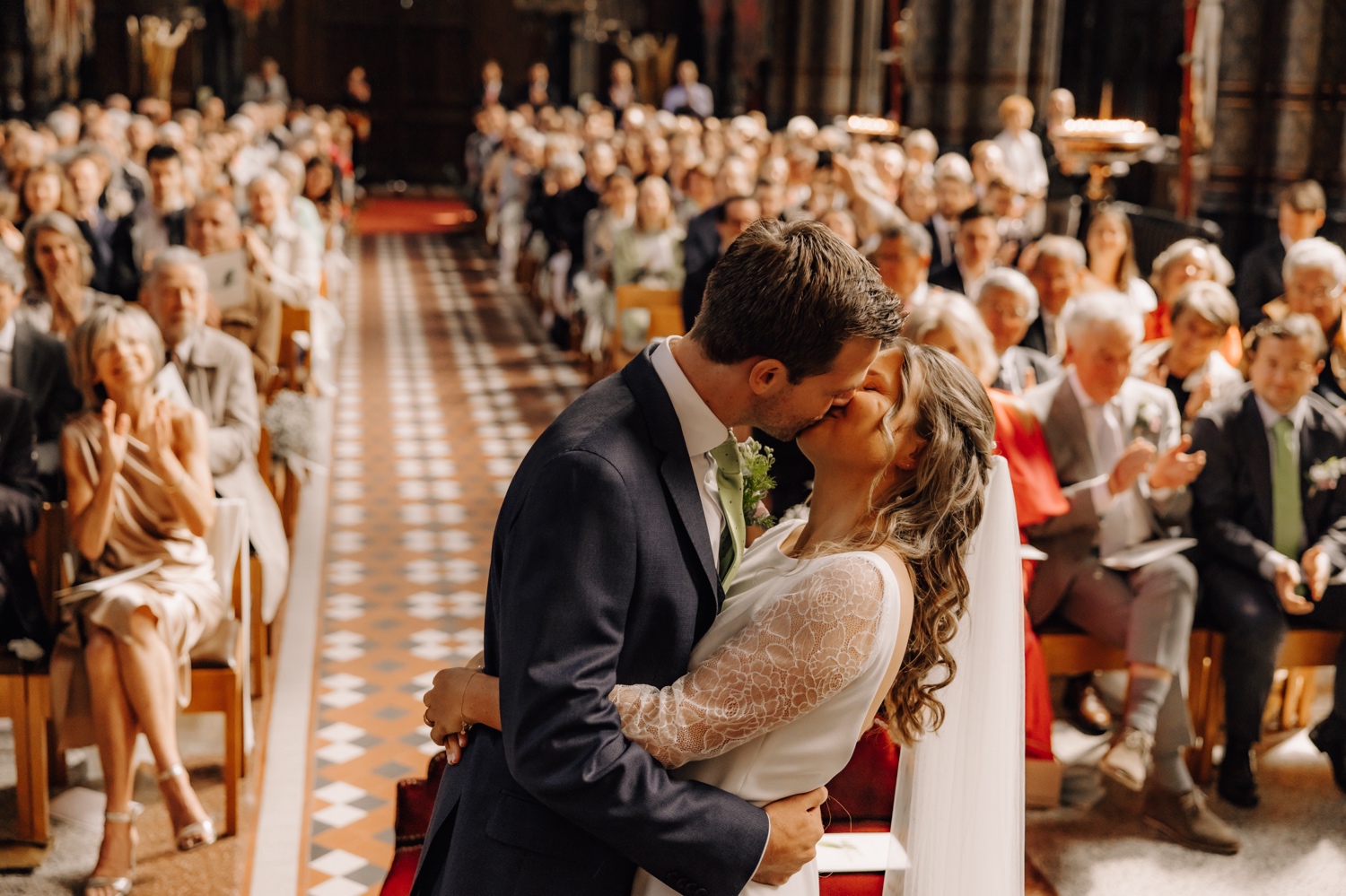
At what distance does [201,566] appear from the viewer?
430cm

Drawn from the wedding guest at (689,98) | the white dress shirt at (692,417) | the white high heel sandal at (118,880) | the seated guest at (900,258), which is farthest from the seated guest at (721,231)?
the wedding guest at (689,98)

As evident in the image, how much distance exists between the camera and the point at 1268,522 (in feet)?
15.9

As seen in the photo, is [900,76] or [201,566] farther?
[900,76]

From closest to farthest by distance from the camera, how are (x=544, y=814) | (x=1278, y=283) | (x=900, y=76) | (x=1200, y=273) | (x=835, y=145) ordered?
(x=544, y=814) → (x=1200, y=273) → (x=1278, y=283) → (x=835, y=145) → (x=900, y=76)

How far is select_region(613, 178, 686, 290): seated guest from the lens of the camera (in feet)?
32.0

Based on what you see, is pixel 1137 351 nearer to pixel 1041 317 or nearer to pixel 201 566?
pixel 1041 317

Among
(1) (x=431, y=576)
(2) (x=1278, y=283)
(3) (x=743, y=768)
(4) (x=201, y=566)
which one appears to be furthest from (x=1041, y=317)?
(3) (x=743, y=768)

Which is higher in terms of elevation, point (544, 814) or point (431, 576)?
point (544, 814)

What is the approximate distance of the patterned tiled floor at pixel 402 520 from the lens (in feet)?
15.5

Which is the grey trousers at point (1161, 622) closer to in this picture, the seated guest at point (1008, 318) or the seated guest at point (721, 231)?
the seated guest at point (1008, 318)

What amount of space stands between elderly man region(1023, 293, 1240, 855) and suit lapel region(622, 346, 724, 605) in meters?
2.66

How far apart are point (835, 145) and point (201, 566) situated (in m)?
10.1

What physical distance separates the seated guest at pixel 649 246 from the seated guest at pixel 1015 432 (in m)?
5.28

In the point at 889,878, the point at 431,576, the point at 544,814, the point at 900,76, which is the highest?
the point at 900,76
